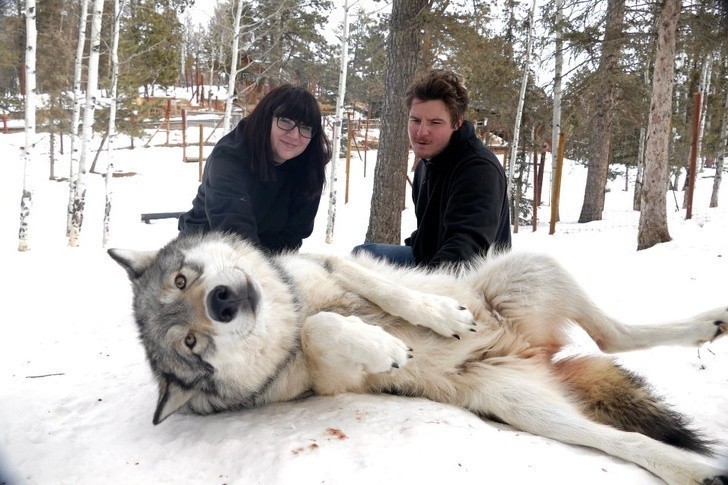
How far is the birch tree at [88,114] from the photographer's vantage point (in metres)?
11.3

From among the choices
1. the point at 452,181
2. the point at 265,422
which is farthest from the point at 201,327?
the point at 452,181

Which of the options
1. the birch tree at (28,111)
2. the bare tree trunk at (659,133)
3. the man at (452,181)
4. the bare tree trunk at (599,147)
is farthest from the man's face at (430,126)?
the bare tree trunk at (599,147)

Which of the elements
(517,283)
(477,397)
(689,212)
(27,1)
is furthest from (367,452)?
(689,212)

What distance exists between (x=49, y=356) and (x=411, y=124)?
3472mm

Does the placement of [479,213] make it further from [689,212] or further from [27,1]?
[689,212]

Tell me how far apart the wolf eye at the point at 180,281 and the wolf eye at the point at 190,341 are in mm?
232

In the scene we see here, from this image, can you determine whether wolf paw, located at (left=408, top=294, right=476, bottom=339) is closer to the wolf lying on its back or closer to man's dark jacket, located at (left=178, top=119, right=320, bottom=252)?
the wolf lying on its back

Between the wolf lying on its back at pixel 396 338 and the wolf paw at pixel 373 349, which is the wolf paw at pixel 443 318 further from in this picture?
the wolf paw at pixel 373 349

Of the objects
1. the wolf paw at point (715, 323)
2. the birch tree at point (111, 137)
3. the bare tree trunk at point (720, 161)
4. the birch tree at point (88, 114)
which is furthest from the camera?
the bare tree trunk at point (720, 161)

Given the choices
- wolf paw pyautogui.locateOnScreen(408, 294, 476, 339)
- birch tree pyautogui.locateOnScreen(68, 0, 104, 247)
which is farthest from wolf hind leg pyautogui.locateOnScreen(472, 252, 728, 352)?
birch tree pyautogui.locateOnScreen(68, 0, 104, 247)

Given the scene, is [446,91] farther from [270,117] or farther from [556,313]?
[556,313]

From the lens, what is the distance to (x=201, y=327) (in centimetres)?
224

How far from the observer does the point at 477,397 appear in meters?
2.40

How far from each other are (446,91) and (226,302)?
2381 millimetres
